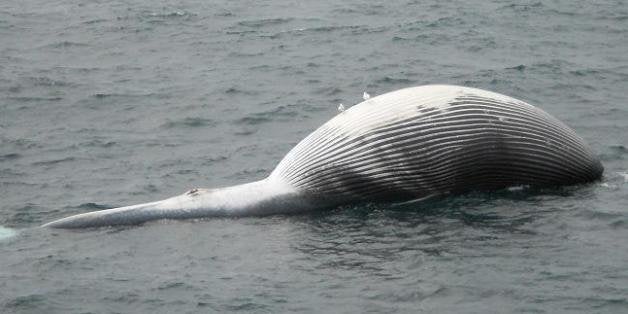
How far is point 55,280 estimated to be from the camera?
20.2m

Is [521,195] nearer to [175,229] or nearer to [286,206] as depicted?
[286,206]

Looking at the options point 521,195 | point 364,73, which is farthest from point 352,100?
→ point 521,195

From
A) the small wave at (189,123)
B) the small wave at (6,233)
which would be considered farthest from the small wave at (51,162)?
the small wave at (6,233)

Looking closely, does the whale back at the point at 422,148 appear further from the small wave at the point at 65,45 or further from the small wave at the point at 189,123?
the small wave at the point at 65,45

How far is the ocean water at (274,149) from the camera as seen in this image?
64.1ft

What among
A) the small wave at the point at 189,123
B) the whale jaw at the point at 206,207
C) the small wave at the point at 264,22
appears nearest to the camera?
the whale jaw at the point at 206,207

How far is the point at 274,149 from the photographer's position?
27203mm

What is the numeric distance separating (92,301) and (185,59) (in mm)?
17195

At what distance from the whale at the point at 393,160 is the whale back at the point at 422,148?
0.06ft

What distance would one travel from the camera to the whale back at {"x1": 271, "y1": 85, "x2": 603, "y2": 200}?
22703mm

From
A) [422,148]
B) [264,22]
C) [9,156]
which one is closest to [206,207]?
[422,148]

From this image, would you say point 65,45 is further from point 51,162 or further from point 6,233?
point 6,233

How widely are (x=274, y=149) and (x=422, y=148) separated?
5365 millimetres

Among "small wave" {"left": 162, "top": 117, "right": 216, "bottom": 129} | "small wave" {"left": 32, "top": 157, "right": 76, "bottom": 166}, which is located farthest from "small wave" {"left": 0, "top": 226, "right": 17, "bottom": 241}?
"small wave" {"left": 162, "top": 117, "right": 216, "bottom": 129}
